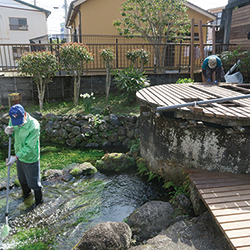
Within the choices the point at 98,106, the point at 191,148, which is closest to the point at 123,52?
the point at 98,106

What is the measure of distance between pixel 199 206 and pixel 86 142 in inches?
209

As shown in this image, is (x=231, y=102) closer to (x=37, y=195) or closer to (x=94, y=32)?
(x=37, y=195)

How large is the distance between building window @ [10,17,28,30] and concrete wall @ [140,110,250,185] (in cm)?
2271

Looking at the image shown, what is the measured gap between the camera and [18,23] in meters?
23.8

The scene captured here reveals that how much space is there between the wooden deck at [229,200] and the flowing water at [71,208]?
4.27ft

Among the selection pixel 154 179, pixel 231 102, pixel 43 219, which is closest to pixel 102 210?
pixel 43 219

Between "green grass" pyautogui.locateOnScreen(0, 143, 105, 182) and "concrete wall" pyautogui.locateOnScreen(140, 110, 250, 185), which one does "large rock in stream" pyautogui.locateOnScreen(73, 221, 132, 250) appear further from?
"green grass" pyautogui.locateOnScreen(0, 143, 105, 182)

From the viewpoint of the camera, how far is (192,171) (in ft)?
17.1

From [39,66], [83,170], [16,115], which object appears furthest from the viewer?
[39,66]

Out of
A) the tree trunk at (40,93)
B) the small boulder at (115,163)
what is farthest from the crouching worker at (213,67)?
the tree trunk at (40,93)

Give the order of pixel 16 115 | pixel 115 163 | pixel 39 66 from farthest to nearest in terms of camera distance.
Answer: pixel 39 66, pixel 115 163, pixel 16 115

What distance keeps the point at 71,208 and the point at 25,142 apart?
1771mm

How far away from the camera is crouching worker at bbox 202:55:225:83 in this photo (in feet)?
25.8

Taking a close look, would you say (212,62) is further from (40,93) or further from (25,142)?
(40,93)
